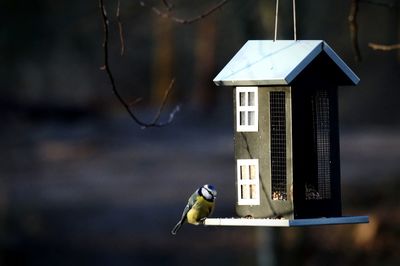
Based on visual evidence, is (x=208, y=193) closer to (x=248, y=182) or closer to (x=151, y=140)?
(x=248, y=182)

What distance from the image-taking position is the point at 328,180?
7.38 metres

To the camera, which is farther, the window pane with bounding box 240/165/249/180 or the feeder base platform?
the window pane with bounding box 240/165/249/180

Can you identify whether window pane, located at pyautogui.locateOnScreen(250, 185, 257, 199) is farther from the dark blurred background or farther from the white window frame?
the dark blurred background

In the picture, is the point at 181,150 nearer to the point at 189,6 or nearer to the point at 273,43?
the point at 189,6

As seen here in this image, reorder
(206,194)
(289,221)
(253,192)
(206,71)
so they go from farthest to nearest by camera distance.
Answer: (206,71) < (206,194) < (253,192) < (289,221)

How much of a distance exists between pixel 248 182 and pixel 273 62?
2.45 feet

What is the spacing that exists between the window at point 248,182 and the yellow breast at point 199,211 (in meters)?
0.20

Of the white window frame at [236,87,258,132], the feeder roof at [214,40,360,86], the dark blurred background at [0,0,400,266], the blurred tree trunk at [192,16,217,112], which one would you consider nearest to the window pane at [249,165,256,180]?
the white window frame at [236,87,258,132]

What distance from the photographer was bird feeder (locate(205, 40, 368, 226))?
7.12 meters

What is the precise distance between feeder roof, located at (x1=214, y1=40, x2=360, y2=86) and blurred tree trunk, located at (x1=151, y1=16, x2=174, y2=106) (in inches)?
869

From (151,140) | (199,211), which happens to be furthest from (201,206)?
(151,140)

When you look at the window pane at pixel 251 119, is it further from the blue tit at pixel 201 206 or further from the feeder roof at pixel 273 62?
the blue tit at pixel 201 206

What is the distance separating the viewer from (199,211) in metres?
7.41

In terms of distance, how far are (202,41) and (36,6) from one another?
4.27m
